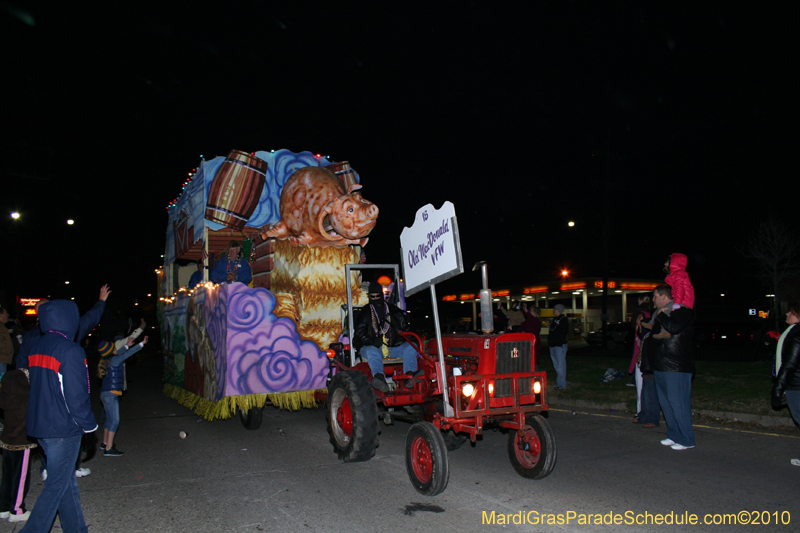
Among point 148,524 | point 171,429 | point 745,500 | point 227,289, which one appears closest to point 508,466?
point 745,500

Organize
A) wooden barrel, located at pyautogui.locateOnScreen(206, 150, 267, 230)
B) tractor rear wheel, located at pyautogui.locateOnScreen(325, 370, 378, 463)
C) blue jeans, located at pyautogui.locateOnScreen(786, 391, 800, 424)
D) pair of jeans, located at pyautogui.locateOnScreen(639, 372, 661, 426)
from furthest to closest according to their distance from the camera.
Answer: wooden barrel, located at pyautogui.locateOnScreen(206, 150, 267, 230), pair of jeans, located at pyautogui.locateOnScreen(639, 372, 661, 426), blue jeans, located at pyautogui.locateOnScreen(786, 391, 800, 424), tractor rear wheel, located at pyautogui.locateOnScreen(325, 370, 378, 463)

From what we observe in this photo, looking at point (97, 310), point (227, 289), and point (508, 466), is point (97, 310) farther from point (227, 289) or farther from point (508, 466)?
point (508, 466)

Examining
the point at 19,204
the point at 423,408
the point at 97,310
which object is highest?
the point at 19,204

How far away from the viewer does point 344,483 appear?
5.19 meters

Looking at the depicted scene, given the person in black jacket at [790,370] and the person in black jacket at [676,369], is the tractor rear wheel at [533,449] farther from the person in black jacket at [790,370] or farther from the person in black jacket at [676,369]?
the person in black jacket at [790,370]

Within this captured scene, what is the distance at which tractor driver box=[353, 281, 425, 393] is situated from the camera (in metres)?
6.52

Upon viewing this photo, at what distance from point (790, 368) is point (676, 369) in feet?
3.60

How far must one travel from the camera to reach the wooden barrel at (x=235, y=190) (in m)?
8.61

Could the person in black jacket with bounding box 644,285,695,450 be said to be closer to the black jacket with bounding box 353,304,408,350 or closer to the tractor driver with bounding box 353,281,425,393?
the tractor driver with bounding box 353,281,425,393

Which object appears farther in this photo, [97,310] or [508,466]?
[508,466]

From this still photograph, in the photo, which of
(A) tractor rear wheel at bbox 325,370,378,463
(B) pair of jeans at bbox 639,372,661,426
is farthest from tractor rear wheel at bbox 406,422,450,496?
(B) pair of jeans at bbox 639,372,661,426

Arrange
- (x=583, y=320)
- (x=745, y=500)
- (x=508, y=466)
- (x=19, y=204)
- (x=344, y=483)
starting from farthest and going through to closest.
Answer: (x=583, y=320)
(x=19, y=204)
(x=508, y=466)
(x=344, y=483)
(x=745, y=500)

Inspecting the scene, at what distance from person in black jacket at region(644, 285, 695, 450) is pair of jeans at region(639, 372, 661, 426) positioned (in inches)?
43.8

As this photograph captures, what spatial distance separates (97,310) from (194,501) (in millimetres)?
1886
